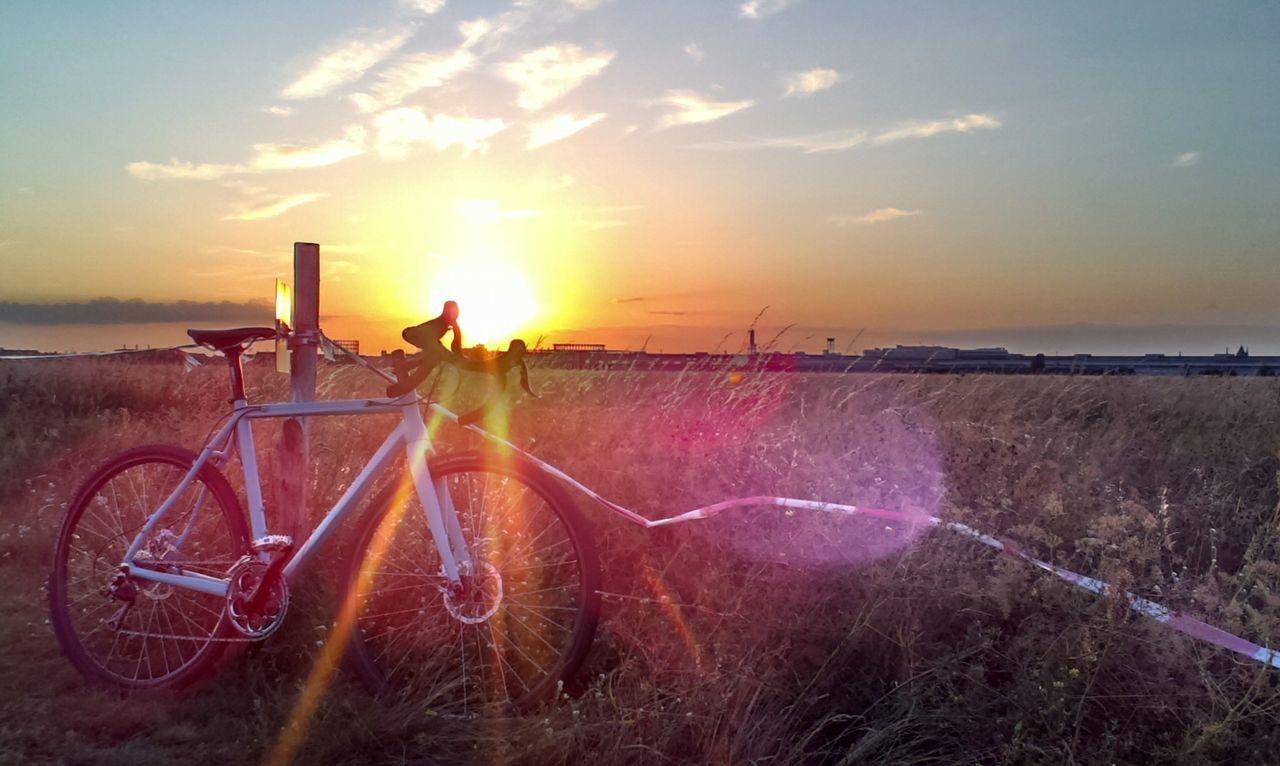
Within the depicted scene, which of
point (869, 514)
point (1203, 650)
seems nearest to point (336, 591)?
point (869, 514)

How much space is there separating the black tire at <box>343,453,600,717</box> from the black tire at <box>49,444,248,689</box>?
81cm

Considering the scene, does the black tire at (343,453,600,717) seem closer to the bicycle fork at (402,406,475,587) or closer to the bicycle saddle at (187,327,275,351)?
the bicycle fork at (402,406,475,587)

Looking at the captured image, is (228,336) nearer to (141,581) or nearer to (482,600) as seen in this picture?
(141,581)

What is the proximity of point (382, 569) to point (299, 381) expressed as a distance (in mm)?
1185

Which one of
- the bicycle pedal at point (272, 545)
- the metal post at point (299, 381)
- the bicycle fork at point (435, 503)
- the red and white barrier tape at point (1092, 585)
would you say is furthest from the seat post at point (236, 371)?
the red and white barrier tape at point (1092, 585)

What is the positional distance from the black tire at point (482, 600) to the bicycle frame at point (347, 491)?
12 cm

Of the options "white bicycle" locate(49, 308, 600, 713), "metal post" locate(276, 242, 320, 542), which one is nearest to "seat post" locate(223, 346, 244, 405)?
"white bicycle" locate(49, 308, 600, 713)

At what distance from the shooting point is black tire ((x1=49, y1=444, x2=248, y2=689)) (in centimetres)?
416

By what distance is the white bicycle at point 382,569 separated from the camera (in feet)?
12.0

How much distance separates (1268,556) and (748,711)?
4592 mm

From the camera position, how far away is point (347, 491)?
409cm

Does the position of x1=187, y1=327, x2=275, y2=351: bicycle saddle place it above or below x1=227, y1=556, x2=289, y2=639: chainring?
above

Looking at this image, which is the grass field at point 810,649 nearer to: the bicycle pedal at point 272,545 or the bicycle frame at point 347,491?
the bicycle pedal at point 272,545

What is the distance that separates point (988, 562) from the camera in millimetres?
4145
